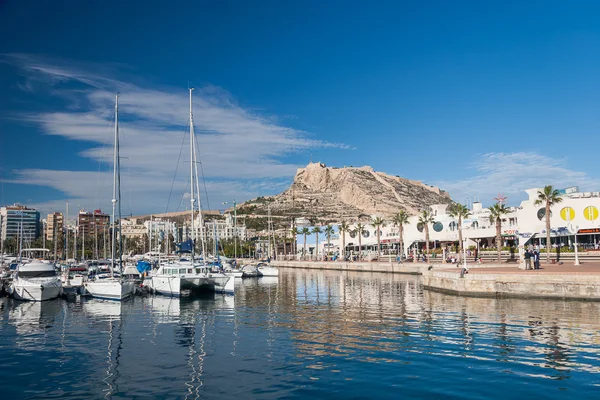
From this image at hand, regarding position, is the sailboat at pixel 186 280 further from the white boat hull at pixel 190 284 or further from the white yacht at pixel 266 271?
the white yacht at pixel 266 271

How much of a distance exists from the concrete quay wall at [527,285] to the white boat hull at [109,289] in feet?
81.7

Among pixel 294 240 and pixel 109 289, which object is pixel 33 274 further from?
pixel 294 240

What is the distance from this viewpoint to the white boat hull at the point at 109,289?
35500 millimetres

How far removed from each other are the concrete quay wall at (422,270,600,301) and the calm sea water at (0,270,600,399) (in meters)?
1.75

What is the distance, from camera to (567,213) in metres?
63.9

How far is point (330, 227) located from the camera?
120m

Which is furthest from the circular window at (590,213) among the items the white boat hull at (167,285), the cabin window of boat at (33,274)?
the cabin window of boat at (33,274)

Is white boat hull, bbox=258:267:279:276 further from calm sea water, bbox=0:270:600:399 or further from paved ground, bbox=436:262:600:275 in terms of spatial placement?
calm sea water, bbox=0:270:600:399

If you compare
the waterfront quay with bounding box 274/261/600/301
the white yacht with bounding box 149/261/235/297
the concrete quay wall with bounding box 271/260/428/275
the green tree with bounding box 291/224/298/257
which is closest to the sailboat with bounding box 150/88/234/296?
the white yacht with bounding box 149/261/235/297

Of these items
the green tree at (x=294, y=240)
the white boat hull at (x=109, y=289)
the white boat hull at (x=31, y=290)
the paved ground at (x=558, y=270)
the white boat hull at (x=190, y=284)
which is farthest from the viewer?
the green tree at (x=294, y=240)

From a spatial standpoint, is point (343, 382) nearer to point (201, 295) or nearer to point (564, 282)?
point (564, 282)

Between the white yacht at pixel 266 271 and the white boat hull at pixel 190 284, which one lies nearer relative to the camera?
the white boat hull at pixel 190 284

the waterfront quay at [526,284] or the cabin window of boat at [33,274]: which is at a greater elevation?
the cabin window of boat at [33,274]

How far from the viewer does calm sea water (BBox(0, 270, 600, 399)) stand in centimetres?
1340
